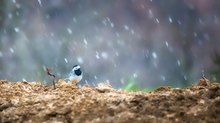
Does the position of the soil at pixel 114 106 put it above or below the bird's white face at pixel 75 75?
below

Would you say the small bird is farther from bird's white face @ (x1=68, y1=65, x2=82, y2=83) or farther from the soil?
the soil

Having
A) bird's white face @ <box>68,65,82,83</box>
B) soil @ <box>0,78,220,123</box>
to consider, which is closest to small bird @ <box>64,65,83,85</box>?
bird's white face @ <box>68,65,82,83</box>

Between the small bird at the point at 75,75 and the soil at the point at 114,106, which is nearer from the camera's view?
the soil at the point at 114,106

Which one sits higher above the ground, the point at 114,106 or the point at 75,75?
the point at 75,75

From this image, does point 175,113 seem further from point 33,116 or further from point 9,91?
point 9,91

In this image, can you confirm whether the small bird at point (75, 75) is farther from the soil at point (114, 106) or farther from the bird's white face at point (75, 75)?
the soil at point (114, 106)

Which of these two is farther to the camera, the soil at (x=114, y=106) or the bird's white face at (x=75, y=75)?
the bird's white face at (x=75, y=75)

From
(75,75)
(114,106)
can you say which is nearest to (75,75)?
(75,75)

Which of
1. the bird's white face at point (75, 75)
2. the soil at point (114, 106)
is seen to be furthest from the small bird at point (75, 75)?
the soil at point (114, 106)

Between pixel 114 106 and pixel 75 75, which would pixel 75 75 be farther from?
pixel 114 106
